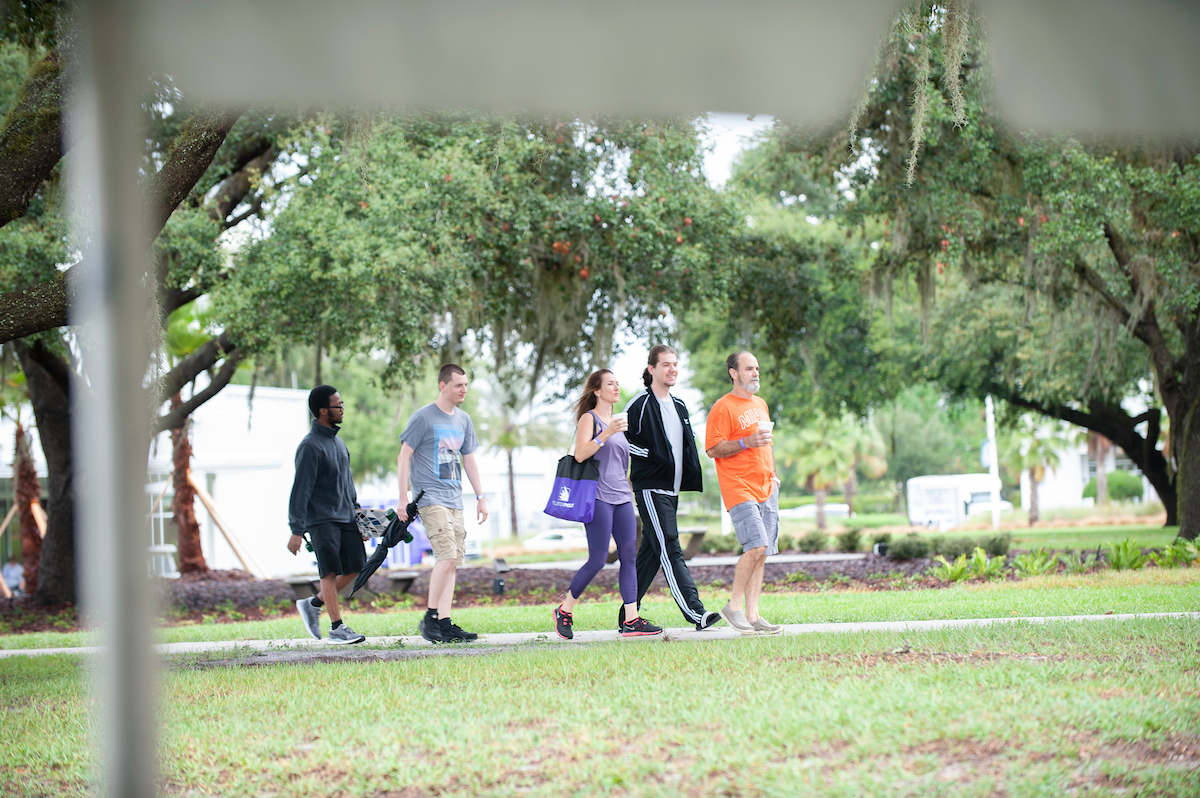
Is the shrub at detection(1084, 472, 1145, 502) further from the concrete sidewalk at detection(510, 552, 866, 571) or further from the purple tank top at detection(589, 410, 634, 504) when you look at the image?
the purple tank top at detection(589, 410, 634, 504)

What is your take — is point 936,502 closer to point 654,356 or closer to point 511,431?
point 511,431

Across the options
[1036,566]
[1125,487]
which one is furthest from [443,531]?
[1125,487]

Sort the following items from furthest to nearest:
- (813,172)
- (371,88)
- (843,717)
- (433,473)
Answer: (813,172)
(433,473)
(843,717)
(371,88)

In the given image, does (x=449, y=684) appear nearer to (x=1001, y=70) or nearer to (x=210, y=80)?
(x=210, y=80)

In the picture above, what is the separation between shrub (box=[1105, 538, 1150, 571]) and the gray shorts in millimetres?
6143

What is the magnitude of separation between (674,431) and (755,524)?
90cm

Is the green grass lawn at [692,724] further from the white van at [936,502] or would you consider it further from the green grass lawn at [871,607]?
the white van at [936,502]

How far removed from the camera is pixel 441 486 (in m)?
7.36

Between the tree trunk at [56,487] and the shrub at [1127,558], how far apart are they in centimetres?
1386

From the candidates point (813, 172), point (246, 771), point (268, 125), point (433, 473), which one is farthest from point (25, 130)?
point (813, 172)

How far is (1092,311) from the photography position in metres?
15.8

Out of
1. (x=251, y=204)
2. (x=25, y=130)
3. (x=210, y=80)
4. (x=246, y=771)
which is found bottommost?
(x=246, y=771)

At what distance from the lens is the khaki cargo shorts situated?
7.25 m

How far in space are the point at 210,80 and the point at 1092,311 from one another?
1506 centimetres
